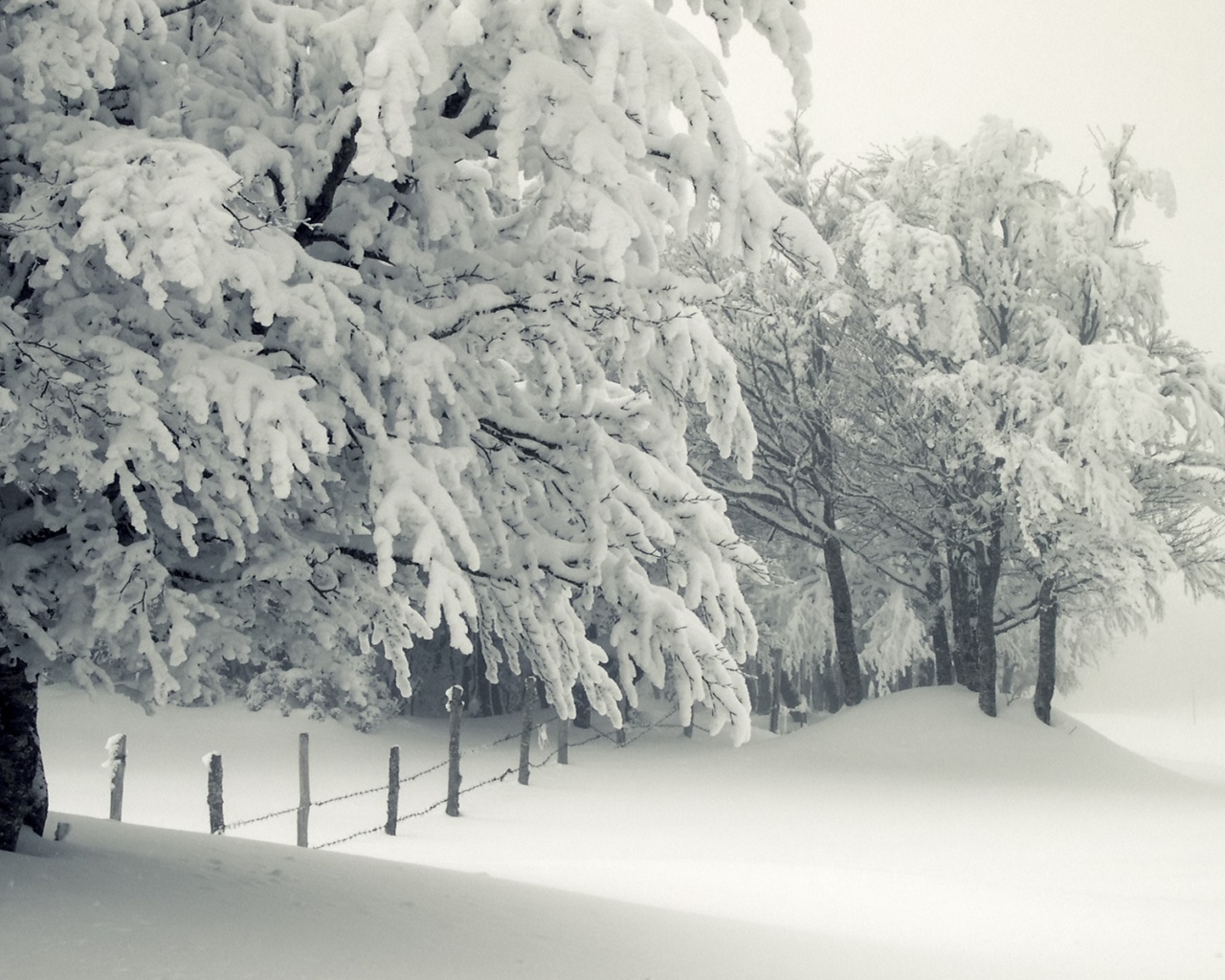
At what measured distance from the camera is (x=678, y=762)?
22.2m

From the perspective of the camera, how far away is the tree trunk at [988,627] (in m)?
21.5

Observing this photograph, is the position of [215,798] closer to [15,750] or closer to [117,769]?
[117,769]

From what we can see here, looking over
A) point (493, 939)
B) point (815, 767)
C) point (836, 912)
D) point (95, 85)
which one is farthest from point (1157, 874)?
point (95, 85)

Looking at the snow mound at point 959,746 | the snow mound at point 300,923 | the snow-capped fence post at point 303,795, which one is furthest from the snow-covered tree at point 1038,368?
the snow mound at point 300,923

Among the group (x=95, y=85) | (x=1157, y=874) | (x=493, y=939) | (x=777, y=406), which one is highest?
(x=777, y=406)

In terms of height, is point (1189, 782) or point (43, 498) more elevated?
point (43, 498)

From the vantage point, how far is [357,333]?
5.74 m

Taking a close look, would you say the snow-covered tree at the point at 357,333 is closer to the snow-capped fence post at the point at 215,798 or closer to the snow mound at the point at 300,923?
the snow mound at the point at 300,923

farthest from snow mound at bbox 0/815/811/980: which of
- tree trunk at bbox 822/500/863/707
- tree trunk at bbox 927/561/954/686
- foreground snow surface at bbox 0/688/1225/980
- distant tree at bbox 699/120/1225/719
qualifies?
tree trunk at bbox 927/561/954/686

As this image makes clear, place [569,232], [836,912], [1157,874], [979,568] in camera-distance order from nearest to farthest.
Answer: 1. [569,232]
2. [836,912]
3. [1157,874]
4. [979,568]

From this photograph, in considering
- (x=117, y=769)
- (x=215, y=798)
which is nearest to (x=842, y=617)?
(x=215, y=798)

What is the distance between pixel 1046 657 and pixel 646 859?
39.4 feet

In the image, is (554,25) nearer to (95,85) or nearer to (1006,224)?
(95,85)

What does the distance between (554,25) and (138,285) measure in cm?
229
